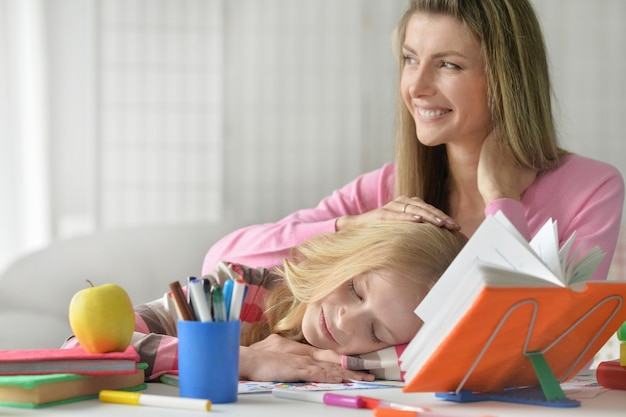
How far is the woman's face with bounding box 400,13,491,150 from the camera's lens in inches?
79.5

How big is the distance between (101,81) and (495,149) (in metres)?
2.09

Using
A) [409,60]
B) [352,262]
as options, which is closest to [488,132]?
A: [409,60]

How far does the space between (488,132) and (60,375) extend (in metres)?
1.27

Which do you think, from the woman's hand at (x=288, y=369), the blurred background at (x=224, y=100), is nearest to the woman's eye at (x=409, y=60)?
the woman's hand at (x=288, y=369)

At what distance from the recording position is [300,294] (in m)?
1.58

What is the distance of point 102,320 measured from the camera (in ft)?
4.19

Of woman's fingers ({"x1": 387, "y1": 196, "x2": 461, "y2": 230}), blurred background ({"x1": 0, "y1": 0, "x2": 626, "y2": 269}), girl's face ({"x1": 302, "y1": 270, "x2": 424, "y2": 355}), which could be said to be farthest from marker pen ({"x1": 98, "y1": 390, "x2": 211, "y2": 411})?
blurred background ({"x1": 0, "y1": 0, "x2": 626, "y2": 269})

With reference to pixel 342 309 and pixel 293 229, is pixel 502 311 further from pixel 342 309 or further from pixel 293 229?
pixel 293 229

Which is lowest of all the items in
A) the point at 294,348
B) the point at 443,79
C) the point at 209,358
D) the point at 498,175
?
the point at 294,348

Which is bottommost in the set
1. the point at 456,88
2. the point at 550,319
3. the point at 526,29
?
the point at 550,319

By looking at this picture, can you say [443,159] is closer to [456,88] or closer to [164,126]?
[456,88]

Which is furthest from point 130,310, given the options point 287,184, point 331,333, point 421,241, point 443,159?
point 287,184

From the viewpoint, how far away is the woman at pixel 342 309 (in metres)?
1.42

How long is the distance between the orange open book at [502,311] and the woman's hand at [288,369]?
25 centimetres
